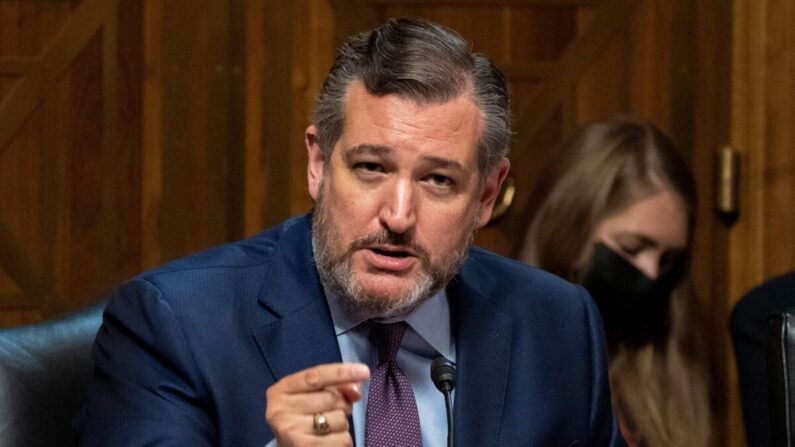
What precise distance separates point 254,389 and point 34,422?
1.01 feet

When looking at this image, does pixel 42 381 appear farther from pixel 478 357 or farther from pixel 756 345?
pixel 756 345

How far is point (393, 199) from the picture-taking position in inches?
79.9

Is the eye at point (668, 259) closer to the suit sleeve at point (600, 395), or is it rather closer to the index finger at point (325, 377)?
the suit sleeve at point (600, 395)

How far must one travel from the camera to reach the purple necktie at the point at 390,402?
6.78ft

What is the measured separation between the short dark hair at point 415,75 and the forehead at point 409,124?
13 mm

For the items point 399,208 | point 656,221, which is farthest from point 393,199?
point 656,221

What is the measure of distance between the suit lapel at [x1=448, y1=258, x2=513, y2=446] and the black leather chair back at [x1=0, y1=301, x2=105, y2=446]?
563 mm

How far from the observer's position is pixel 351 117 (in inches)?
82.6

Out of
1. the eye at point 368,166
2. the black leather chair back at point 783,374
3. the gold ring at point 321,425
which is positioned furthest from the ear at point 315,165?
the black leather chair back at point 783,374

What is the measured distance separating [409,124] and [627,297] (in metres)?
1.27

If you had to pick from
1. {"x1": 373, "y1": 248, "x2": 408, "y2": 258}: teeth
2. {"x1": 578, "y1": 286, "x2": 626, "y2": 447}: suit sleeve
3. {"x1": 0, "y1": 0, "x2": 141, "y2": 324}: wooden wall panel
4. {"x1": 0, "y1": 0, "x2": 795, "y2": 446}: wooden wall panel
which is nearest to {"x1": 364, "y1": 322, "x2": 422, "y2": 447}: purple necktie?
{"x1": 373, "y1": 248, "x2": 408, "y2": 258}: teeth

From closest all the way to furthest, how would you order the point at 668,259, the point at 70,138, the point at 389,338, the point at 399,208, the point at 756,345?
1. the point at 399,208
2. the point at 389,338
3. the point at 756,345
4. the point at 668,259
5. the point at 70,138

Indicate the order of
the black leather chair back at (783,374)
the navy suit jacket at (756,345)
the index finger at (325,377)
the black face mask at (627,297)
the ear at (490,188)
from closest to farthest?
the index finger at (325,377) → the black leather chair back at (783,374) → the ear at (490,188) → the navy suit jacket at (756,345) → the black face mask at (627,297)

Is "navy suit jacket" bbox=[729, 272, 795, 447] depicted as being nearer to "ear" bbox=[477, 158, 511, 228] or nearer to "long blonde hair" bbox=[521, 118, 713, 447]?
"long blonde hair" bbox=[521, 118, 713, 447]
